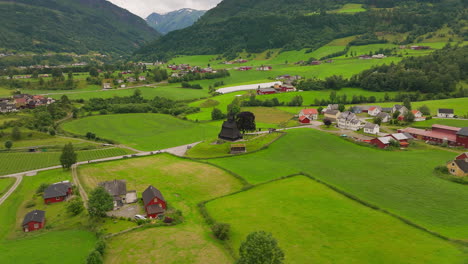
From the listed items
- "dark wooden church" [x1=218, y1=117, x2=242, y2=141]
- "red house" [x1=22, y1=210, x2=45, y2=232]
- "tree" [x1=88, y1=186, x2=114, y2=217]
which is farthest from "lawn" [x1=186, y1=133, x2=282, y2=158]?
"red house" [x1=22, y1=210, x2=45, y2=232]

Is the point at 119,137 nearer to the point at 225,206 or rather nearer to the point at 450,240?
the point at 225,206

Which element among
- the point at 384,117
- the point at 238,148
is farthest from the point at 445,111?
the point at 238,148

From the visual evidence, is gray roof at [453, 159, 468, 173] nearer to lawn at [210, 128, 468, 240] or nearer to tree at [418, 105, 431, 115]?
lawn at [210, 128, 468, 240]

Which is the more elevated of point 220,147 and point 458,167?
point 458,167

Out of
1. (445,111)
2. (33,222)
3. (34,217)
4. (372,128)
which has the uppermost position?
(445,111)

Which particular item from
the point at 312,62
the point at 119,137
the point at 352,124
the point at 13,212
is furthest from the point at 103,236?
the point at 312,62

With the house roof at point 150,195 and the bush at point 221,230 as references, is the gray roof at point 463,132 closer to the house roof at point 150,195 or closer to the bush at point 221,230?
the bush at point 221,230

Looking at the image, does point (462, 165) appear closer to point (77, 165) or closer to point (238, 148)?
point (238, 148)
